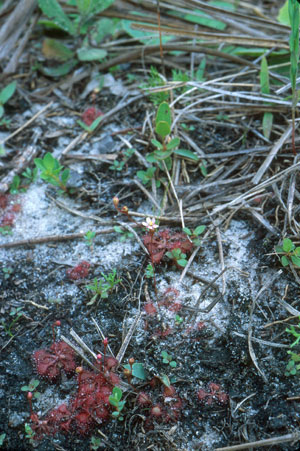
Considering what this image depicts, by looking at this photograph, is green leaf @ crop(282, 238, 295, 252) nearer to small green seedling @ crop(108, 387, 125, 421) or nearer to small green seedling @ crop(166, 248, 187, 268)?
small green seedling @ crop(166, 248, 187, 268)

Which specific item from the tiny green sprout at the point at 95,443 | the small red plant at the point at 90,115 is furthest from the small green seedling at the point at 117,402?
the small red plant at the point at 90,115

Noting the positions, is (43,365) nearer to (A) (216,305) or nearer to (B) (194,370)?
(B) (194,370)

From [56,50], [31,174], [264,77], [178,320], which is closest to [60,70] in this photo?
[56,50]

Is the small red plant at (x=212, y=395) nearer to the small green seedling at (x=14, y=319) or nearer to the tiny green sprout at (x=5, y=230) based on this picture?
the small green seedling at (x=14, y=319)

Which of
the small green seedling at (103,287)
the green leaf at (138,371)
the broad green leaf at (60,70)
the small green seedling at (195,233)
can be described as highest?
the broad green leaf at (60,70)

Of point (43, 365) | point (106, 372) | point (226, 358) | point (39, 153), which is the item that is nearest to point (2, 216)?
point (39, 153)

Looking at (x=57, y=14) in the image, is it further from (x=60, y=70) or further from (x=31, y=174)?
(x=31, y=174)

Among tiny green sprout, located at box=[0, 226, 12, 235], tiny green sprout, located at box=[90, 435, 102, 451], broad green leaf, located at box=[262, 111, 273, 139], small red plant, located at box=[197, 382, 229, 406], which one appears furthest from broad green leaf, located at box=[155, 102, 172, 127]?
tiny green sprout, located at box=[90, 435, 102, 451]
